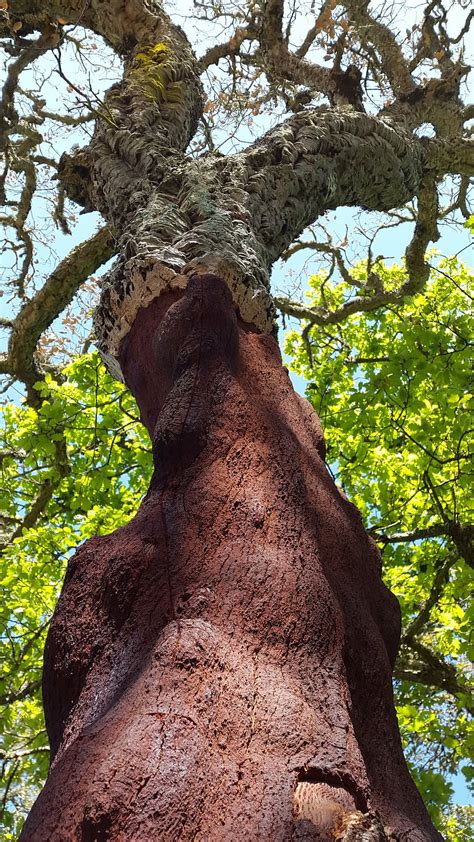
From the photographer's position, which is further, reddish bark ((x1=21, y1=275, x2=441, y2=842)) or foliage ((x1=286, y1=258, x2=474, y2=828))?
foliage ((x1=286, y1=258, x2=474, y2=828))

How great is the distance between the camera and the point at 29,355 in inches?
336

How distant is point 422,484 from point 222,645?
553 centimetres

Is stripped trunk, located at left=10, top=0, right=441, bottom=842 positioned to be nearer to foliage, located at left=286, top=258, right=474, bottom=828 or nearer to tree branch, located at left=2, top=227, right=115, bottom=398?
foliage, located at left=286, top=258, right=474, bottom=828

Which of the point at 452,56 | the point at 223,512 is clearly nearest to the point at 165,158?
the point at 223,512

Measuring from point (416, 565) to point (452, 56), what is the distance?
5520 millimetres

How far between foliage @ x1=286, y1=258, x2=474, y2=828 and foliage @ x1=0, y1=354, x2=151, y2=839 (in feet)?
7.87

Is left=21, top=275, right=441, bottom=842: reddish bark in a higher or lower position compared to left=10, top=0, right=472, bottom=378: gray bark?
lower

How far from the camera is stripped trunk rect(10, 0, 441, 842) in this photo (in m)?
1.16

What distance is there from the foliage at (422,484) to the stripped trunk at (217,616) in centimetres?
312

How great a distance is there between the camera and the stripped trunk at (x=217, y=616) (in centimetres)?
116

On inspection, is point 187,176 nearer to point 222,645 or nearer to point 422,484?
point 222,645

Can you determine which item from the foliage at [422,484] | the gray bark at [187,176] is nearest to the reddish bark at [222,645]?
the gray bark at [187,176]

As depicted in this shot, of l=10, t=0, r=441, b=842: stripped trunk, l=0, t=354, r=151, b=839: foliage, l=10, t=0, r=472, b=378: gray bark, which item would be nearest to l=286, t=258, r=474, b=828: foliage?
l=10, t=0, r=472, b=378: gray bark

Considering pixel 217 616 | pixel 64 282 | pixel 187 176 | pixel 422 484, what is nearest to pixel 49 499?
pixel 64 282
